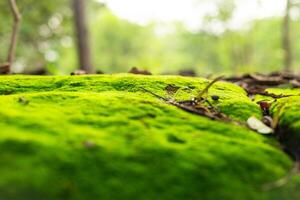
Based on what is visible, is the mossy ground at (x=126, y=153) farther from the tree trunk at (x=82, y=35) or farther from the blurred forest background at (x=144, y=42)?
the tree trunk at (x=82, y=35)

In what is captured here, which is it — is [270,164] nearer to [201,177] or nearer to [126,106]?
[201,177]

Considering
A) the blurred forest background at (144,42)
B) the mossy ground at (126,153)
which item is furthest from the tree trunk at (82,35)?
the mossy ground at (126,153)

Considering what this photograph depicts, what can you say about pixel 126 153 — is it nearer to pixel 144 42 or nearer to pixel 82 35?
pixel 82 35

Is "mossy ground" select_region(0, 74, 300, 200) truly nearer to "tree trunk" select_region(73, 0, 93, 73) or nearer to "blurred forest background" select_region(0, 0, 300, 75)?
"blurred forest background" select_region(0, 0, 300, 75)

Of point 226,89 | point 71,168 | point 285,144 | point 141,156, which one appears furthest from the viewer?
point 226,89

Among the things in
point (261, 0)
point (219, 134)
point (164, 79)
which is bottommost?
point (219, 134)

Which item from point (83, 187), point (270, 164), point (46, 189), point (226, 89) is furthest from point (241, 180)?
point (226, 89)

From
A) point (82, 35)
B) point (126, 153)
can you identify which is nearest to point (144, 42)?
point (82, 35)
